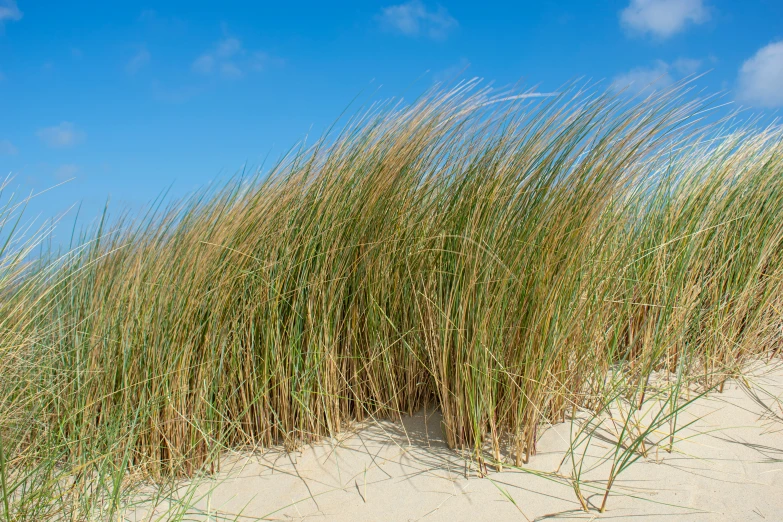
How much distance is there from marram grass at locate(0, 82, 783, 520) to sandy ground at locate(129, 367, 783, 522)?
0.10m

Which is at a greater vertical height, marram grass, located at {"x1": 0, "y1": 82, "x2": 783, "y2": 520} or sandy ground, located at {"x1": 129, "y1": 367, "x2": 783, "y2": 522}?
marram grass, located at {"x1": 0, "y1": 82, "x2": 783, "y2": 520}

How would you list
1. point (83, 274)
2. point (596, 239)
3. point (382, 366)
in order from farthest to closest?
point (83, 274), point (382, 366), point (596, 239)

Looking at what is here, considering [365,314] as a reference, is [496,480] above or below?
below

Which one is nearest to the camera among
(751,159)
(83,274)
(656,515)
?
(656,515)

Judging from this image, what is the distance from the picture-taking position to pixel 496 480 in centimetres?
214

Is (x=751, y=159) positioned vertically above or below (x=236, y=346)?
above

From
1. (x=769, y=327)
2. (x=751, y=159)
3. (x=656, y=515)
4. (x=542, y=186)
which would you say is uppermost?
(x=751, y=159)

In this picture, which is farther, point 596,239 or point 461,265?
point 596,239

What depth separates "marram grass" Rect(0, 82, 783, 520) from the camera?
2154 millimetres

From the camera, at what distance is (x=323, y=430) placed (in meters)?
2.59

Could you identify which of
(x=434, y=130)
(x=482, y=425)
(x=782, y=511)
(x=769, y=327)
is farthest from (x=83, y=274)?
(x=769, y=327)

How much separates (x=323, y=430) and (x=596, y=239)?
4.57 ft

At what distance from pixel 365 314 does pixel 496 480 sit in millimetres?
847

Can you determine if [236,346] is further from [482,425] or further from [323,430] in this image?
[482,425]
